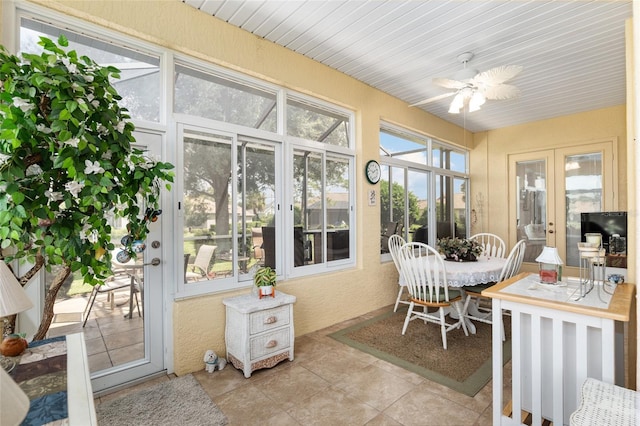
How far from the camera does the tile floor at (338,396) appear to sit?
1928mm

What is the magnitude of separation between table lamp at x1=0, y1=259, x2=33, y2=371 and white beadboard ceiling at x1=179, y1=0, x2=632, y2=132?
7.50ft

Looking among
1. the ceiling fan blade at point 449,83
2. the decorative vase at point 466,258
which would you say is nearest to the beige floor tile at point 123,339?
the decorative vase at point 466,258

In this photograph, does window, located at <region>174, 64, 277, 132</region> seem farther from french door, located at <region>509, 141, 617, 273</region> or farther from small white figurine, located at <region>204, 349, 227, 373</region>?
french door, located at <region>509, 141, 617, 273</region>

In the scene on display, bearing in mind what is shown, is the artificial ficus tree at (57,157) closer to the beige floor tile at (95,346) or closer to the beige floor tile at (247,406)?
the beige floor tile at (95,346)

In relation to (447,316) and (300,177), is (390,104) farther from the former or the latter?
(447,316)

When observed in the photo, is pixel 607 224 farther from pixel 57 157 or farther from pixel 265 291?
pixel 57 157

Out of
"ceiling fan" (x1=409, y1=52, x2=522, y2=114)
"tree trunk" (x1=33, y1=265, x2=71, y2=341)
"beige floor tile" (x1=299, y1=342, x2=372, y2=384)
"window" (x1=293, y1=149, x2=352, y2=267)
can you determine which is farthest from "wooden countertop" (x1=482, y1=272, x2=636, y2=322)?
"tree trunk" (x1=33, y1=265, x2=71, y2=341)

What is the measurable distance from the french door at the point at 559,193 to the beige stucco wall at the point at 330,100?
0.19m

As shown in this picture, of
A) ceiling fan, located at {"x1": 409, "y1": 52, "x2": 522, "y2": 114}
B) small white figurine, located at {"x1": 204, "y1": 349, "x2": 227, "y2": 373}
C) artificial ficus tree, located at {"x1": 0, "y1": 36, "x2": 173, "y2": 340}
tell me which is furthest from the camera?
ceiling fan, located at {"x1": 409, "y1": 52, "x2": 522, "y2": 114}

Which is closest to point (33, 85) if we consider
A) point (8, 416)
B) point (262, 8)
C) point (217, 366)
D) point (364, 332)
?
point (8, 416)

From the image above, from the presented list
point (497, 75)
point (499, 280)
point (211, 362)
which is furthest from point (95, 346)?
point (497, 75)

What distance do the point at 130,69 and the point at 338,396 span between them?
2836mm

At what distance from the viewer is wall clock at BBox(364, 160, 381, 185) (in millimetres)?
3971

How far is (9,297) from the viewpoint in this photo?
115 centimetres
